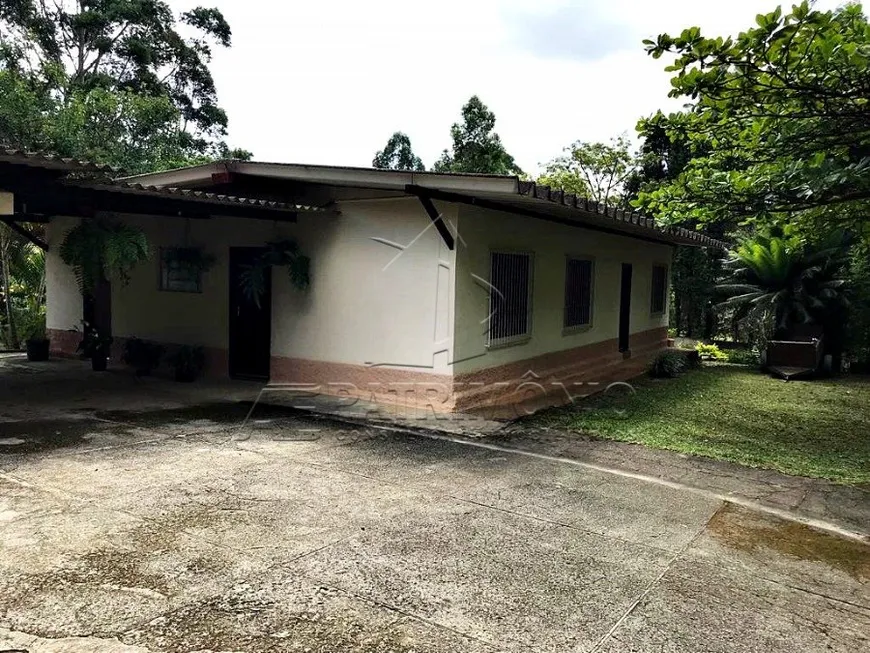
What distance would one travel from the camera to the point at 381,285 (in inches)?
312

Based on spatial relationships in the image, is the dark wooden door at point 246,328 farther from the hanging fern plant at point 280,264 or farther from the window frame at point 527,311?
the window frame at point 527,311

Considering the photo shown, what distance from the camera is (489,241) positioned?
317 inches

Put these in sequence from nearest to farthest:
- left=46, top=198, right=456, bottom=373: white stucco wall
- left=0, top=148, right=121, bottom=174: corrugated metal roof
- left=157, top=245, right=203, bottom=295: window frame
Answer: left=0, top=148, right=121, bottom=174: corrugated metal roof < left=46, top=198, right=456, bottom=373: white stucco wall < left=157, top=245, right=203, bottom=295: window frame

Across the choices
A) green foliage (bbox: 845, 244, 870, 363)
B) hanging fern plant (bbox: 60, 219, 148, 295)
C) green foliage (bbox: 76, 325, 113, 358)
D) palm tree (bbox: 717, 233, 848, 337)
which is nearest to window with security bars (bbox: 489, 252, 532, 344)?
hanging fern plant (bbox: 60, 219, 148, 295)

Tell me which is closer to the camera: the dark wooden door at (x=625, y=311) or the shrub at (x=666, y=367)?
the shrub at (x=666, y=367)

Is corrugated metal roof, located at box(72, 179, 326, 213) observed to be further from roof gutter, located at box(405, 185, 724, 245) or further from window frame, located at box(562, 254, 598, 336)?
window frame, located at box(562, 254, 598, 336)

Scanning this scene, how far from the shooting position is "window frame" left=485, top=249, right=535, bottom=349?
8211mm

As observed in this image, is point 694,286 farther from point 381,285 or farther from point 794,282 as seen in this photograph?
point 381,285

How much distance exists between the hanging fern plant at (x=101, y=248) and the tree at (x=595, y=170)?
16.4 meters

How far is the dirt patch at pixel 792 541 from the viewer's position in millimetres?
3791

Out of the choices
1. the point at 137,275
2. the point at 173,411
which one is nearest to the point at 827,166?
the point at 173,411

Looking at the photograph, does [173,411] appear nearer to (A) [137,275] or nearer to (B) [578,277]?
(A) [137,275]

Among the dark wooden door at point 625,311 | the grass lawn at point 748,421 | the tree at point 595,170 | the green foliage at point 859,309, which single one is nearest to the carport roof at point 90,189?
the grass lawn at point 748,421

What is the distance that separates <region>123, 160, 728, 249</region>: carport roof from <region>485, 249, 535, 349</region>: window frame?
56 cm
